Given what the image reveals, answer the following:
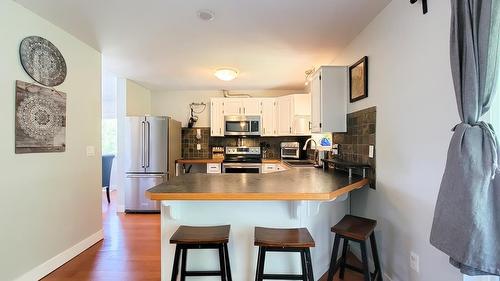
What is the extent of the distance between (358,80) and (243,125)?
2.71 metres

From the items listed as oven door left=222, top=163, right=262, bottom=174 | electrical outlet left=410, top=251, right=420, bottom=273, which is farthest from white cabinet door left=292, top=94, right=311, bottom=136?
electrical outlet left=410, top=251, right=420, bottom=273

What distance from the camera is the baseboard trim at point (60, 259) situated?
223 cm

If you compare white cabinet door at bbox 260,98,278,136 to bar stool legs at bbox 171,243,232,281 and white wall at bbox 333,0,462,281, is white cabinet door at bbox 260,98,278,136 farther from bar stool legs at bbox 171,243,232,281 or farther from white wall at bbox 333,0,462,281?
bar stool legs at bbox 171,243,232,281

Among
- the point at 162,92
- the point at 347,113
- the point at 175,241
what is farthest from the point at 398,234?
the point at 162,92

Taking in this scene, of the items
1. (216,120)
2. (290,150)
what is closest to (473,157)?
(290,150)

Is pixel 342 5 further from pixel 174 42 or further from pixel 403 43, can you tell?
pixel 174 42

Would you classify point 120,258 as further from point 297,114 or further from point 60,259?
point 297,114

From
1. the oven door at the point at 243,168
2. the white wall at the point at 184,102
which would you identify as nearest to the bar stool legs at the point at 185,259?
the oven door at the point at 243,168

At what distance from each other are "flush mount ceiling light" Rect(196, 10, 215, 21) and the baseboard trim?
106 inches

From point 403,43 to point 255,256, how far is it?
6.53ft

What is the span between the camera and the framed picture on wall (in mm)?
2486

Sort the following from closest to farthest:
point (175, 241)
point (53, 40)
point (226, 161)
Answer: point (175, 241), point (53, 40), point (226, 161)

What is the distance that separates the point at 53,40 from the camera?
2.50 metres

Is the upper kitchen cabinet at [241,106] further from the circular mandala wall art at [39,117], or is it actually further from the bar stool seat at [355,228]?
the bar stool seat at [355,228]
